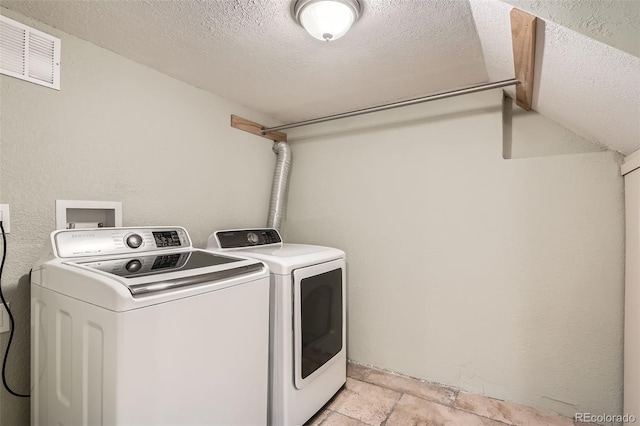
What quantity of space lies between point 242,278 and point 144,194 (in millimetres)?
967

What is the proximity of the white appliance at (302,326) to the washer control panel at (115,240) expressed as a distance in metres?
0.30

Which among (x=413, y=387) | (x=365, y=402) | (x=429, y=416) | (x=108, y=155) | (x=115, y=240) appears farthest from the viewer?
(x=413, y=387)

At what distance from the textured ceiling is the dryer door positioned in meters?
1.23

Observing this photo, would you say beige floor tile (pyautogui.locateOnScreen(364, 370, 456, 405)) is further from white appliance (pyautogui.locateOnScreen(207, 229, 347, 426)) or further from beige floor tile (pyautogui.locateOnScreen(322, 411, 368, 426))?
beige floor tile (pyautogui.locateOnScreen(322, 411, 368, 426))

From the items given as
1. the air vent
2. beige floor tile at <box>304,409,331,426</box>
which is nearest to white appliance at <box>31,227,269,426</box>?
beige floor tile at <box>304,409,331,426</box>

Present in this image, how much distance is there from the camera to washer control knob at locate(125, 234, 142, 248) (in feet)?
5.20

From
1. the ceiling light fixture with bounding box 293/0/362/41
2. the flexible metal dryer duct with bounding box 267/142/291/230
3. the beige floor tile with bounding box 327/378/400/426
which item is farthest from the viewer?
the flexible metal dryer duct with bounding box 267/142/291/230

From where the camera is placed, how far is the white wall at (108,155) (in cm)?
141

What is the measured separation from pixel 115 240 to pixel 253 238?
904 millimetres

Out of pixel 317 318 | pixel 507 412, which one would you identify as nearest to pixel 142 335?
pixel 317 318

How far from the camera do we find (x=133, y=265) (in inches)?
53.1

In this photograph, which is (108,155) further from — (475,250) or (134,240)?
(475,250)

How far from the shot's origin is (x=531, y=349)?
6.30ft

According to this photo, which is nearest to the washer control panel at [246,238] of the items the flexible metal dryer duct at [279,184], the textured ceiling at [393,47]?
the flexible metal dryer duct at [279,184]
